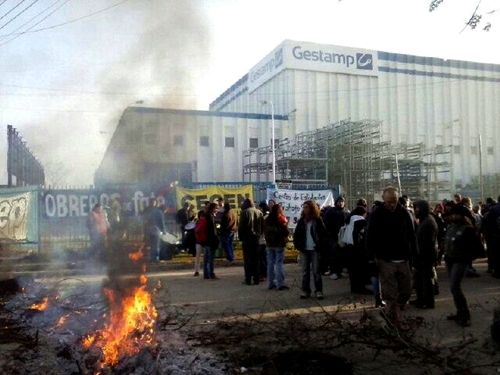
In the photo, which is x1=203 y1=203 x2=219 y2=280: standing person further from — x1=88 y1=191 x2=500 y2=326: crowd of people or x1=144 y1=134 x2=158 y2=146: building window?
x1=144 y1=134 x2=158 y2=146: building window

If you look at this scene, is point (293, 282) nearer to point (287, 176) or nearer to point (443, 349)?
point (443, 349)

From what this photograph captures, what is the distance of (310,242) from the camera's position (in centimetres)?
791

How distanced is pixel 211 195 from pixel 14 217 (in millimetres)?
5576

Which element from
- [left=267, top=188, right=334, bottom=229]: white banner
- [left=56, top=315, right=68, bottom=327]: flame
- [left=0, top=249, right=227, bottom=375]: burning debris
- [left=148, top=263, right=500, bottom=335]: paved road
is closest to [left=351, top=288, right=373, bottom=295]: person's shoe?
[left=148, top=263, right=500, bottom=335]: paved road

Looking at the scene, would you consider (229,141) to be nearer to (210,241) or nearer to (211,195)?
(211,195)

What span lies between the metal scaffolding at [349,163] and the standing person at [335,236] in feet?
59.4

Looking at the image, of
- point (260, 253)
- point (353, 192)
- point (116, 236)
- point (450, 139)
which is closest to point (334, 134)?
point (353, 192)

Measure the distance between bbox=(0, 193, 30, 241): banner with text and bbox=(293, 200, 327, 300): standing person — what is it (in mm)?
8585

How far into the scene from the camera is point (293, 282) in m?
9.84

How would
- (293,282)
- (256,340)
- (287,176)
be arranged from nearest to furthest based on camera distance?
(256,340) → (293,282) → (287,176)

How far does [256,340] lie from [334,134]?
26.3 metres

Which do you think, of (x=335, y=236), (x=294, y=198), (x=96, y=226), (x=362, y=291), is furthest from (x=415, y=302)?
(x=294, y=198)

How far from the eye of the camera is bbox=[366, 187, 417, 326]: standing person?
18.6ft

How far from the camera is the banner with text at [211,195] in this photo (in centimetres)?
1412
